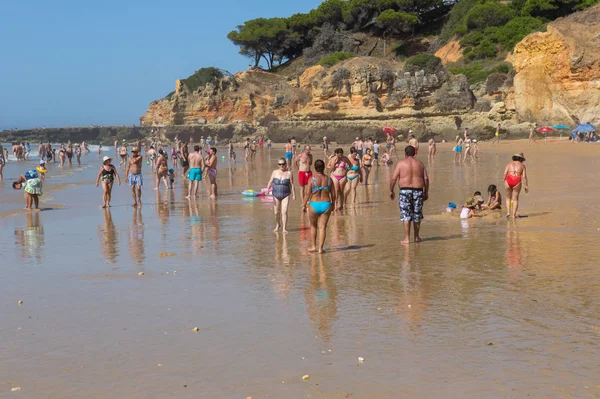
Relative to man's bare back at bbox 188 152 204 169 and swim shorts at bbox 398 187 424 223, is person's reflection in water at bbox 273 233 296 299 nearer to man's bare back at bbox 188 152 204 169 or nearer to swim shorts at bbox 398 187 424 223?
swim shorts at bbox 398 187 424 223

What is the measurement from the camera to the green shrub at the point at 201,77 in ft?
262

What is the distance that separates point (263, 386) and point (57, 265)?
521cm

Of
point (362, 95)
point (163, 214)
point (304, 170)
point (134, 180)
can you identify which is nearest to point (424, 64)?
point (362, 95)

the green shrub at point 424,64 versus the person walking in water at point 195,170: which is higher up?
the green shrub at point 424,64


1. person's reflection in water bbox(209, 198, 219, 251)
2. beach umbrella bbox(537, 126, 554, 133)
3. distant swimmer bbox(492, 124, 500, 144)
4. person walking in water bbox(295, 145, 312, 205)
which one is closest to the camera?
person's reflection in water bbox(209, 198, 219, 251)

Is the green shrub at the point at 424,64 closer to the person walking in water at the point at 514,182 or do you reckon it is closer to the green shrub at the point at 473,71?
the green shrub at the point at 473,71

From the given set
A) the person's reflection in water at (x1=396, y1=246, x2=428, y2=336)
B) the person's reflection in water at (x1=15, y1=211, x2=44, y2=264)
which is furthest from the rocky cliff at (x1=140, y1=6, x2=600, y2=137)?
the person's reflection in water at (x1=396, y1=246, x2=428, y2=336)

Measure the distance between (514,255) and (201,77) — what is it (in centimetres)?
7514

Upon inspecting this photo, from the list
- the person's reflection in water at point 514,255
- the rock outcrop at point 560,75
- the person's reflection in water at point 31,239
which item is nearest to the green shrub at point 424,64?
the rock outcrop at point 560,75

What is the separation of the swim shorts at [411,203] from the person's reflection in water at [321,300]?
166 cm

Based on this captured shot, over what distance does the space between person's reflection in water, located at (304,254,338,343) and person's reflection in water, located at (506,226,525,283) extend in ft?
6.39

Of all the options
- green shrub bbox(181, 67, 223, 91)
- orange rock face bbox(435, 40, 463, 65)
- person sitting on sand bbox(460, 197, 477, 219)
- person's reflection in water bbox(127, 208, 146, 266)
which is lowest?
person's reflection in water bbox(127, 208, 146, 266)

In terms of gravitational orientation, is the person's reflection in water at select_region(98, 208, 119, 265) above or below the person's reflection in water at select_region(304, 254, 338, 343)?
above

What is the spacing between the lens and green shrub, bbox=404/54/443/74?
54.4 meters
